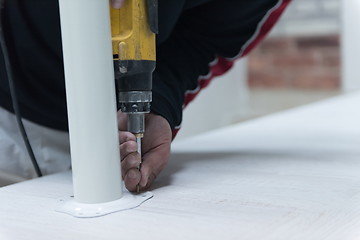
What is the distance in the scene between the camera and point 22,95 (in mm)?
779

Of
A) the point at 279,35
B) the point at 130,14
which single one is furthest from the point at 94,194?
the point at 279,35

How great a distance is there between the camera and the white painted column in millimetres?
2080

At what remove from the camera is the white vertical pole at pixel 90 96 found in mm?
454

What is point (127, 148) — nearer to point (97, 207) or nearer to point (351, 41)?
point (97, 207)

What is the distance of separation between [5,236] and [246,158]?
0.40 meters

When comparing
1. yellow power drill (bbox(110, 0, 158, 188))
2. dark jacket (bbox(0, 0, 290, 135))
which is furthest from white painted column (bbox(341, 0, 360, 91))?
yellow power drill (bbox(110, 0, 158, 188))

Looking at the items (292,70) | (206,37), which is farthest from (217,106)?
(206,37)

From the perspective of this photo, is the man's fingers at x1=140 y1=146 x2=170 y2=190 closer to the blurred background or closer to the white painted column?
the blurred background

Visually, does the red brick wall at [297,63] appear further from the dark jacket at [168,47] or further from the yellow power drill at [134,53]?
the yellow power drill at [134,53]

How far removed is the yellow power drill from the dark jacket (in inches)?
6.1

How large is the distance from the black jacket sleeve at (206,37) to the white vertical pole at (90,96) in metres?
0.32

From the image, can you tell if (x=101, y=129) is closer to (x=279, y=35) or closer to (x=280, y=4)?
(x=280, y=4)

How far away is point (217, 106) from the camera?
2.17 meters

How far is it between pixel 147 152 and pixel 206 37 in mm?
343
